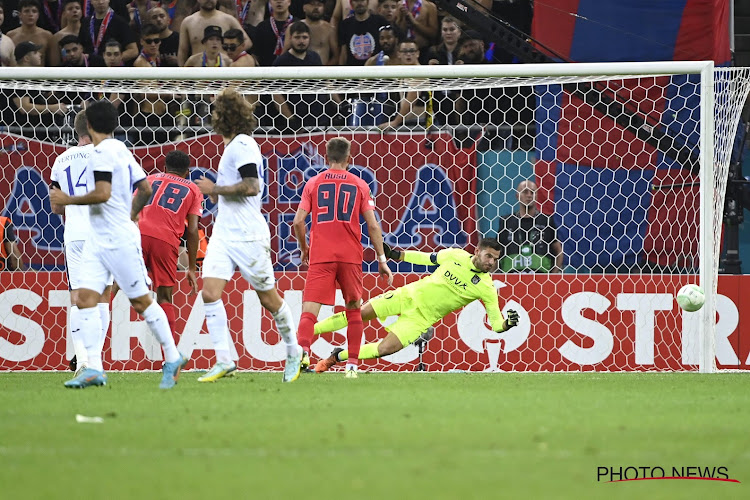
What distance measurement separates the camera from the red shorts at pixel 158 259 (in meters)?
9.55

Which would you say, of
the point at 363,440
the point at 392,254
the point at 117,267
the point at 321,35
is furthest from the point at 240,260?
the point at 321,35

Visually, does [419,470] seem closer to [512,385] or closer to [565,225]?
[512,385]

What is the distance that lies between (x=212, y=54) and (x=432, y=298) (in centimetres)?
458

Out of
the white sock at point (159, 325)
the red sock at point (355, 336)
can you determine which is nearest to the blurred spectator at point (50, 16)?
the red sock at point (355, 336)

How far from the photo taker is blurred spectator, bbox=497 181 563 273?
11.1 m

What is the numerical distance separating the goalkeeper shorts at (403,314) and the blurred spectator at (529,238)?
1.74 metres

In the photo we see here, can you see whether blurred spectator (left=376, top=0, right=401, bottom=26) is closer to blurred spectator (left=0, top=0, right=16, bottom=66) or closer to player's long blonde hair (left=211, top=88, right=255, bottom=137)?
blurred spectator (left=0, top=0, right=16, bottom=66)

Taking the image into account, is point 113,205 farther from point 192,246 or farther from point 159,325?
point 192,246

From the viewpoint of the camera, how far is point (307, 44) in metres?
12.8

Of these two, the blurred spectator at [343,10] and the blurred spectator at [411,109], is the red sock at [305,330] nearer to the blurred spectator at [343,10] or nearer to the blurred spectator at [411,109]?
the blurred spectator at [411,109]

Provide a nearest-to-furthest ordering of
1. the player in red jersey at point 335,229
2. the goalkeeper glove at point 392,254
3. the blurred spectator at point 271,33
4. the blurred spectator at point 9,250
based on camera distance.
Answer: the player in red jersey at point 335,229
the goalkeeper glove at point 392,254
the blurred spectator at point 9,250
the blurred spectator at point 271,33

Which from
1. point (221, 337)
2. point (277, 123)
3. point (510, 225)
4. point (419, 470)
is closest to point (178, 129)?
point (277, 123)

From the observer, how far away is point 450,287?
9.76m

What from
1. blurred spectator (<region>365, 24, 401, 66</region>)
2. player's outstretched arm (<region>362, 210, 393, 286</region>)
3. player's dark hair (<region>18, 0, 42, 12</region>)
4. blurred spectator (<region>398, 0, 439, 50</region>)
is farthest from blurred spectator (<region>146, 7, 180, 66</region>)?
player's outstretched arm (<region>362, 210, 393, 286</region>)
